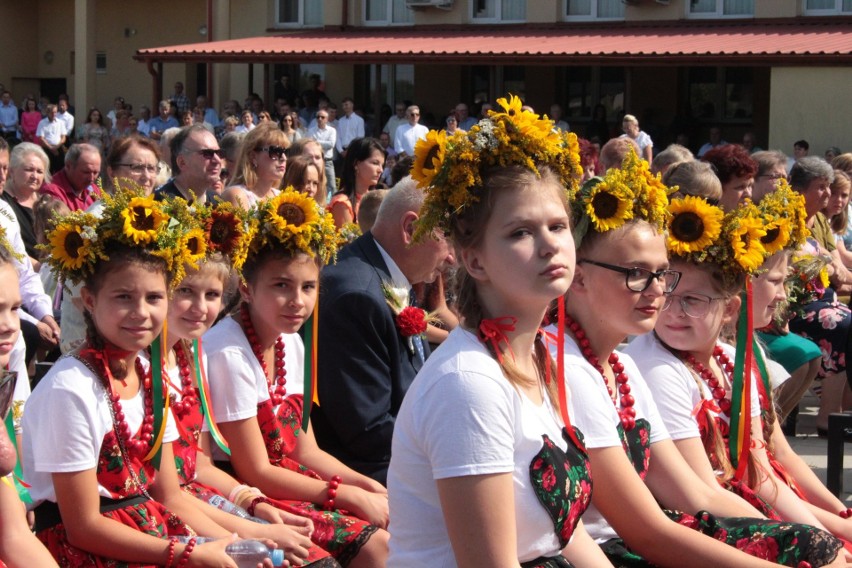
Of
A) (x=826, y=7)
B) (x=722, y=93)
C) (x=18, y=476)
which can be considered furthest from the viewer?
(x=722, y=93)

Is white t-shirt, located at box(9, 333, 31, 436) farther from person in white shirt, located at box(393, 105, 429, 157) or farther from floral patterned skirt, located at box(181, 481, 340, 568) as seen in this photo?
person in white shirt, located at box(393, 105, 429, 157)

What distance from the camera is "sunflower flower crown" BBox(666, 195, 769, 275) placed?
13.4 ft

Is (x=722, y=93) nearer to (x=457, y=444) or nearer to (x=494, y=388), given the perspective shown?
(x=494, y=388)

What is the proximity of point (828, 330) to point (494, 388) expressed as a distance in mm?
5678

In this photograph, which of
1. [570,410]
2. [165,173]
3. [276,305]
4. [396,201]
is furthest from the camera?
[165,173]

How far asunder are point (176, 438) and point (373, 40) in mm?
22182

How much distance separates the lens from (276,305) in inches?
169

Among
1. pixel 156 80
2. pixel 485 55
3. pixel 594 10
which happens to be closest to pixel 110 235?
pixel 485 55

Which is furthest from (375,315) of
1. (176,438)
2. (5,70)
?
(5,70)

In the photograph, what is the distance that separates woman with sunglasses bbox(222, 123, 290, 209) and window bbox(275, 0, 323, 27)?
20564mm

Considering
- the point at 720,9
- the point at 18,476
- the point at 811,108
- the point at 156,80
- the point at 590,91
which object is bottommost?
the point at 18,476

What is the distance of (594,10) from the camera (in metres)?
24.0

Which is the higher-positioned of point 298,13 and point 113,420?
point 298,13

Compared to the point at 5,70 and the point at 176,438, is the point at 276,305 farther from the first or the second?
the point at 5,70
